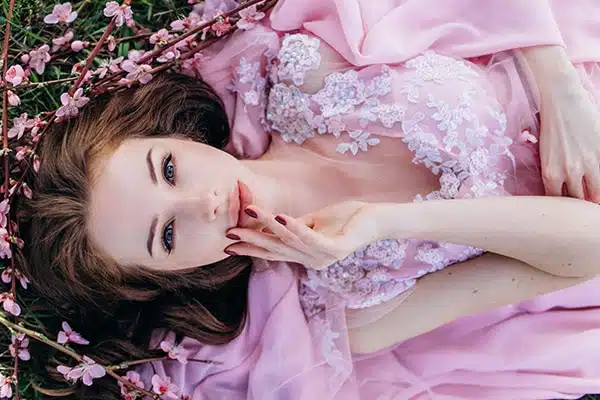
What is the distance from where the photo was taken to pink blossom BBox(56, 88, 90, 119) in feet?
4.49

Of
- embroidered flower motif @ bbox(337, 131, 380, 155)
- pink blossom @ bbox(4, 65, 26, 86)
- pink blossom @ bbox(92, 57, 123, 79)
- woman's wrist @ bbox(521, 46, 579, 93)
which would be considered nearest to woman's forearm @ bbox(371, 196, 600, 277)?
embroidered flower motif @ bbox(337, 131, 380, 155)

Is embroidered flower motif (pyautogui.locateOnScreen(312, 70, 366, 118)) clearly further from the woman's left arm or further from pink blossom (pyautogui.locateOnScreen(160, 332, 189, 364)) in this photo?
pink blossom (pyautogui.locateOnScreen(160, 332, 189, 364))

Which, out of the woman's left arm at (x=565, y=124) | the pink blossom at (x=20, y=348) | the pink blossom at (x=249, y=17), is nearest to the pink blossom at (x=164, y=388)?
the pink blossom at (x=20, y=348)

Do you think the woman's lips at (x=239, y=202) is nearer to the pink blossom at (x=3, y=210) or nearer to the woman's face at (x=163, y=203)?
the woman's face at (x=163, y=203)

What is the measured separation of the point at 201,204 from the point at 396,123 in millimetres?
431

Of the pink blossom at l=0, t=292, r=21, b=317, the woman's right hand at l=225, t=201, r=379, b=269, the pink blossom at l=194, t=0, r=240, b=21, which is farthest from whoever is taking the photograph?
the pink blossom at l=194, t=0, r=240, b=21

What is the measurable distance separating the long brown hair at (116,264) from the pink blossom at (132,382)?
5 cm

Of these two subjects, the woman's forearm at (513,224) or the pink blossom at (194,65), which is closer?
the woman's forearm at (513,224)

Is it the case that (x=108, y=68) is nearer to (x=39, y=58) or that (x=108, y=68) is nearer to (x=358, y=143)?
(x=39, y=58)

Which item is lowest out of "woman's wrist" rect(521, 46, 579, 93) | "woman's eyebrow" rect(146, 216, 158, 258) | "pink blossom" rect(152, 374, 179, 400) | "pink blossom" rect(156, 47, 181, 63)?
"pink blossom" rect(152, 374, 179, 400)

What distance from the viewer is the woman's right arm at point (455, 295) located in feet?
4.83

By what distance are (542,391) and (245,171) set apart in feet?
2.94

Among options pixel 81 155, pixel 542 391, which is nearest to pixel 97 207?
pixel 81 155

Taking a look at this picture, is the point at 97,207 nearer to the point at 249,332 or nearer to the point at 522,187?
the point at 249,332
